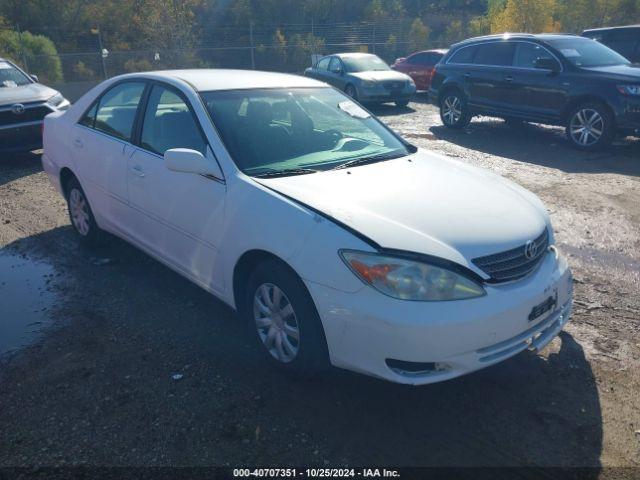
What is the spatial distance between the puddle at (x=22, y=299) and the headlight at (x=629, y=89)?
824 centimetres

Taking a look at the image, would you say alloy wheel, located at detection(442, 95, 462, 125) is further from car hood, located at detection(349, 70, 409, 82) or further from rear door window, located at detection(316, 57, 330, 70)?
rear door window, located at detection(316, 57, 330, 70)

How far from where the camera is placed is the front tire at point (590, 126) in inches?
352

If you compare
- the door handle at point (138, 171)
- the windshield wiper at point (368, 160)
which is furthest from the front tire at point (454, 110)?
the door handle at point (138, 171)

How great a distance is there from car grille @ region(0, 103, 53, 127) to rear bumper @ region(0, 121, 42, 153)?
0.09 metres

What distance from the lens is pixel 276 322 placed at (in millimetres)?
3318

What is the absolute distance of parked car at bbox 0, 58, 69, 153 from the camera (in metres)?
8.75

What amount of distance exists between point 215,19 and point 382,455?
109 ft

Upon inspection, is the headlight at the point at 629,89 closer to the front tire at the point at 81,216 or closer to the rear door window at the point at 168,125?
the rear door window at the point at 168,125

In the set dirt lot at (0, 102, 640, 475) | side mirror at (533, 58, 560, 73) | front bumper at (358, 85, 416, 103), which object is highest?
side mirror at (533, 58, 560, 73)

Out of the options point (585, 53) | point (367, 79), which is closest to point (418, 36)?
point (367, 79)

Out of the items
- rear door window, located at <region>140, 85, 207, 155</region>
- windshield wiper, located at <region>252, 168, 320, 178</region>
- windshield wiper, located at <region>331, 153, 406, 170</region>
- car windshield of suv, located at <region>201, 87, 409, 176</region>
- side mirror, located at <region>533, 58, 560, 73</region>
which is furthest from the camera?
side mirror, located at <region>533, 58, 560, 73</region>

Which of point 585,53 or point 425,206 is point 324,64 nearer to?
point 585,53

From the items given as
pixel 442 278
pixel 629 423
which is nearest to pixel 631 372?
pixel 629 423

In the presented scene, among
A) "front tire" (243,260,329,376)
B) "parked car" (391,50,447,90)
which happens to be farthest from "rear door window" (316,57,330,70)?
"front tire" (243,260,329,376)
